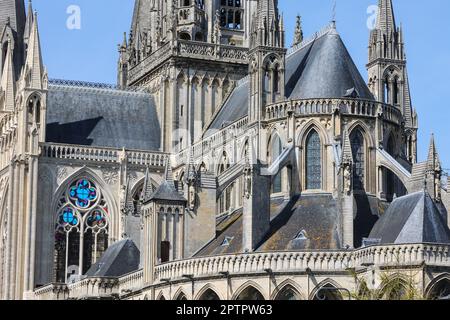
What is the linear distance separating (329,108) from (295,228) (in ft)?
27.0

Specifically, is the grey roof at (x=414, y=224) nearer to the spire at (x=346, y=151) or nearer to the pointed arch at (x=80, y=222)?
the spire at (x=346, y=151)

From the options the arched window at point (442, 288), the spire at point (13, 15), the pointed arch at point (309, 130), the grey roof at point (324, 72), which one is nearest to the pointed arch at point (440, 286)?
the arched window at point (442, 288)

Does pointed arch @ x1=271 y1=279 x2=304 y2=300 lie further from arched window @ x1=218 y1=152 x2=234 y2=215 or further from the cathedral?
arched window @ x1=218 y1=152 x2=234 y2=215

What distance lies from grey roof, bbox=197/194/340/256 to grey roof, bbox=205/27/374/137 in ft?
19.9

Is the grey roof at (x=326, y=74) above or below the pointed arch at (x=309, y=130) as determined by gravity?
above

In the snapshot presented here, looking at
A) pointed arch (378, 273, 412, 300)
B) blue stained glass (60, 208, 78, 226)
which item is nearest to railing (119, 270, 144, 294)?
blue stained glass (60, 208, 78, 226)

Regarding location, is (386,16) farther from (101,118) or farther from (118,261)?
(101,118)

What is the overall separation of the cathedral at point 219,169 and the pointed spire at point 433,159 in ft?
0.33

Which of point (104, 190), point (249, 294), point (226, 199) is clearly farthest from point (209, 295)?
point (104, 190)

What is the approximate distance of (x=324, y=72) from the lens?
64.8 meters

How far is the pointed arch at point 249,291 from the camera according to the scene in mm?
54812

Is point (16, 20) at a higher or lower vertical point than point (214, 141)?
higher

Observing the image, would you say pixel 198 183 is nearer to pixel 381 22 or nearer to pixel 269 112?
pixel 269 112

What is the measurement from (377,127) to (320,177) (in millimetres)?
3989
